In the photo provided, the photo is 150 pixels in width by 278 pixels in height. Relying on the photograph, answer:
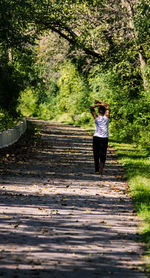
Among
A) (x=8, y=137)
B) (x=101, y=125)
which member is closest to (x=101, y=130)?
(x=101, y=125)

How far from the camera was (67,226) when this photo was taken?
736 centimetres

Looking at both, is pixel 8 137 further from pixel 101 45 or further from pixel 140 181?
pixel 140 181

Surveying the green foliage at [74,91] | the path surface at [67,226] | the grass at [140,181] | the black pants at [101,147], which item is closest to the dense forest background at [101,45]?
the grass at [140,181]

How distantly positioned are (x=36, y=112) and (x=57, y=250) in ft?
198

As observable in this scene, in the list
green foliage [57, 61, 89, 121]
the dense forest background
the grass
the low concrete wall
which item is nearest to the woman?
the grass

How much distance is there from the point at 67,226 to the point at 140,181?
470 cm

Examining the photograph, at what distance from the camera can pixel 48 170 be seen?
1433 cm

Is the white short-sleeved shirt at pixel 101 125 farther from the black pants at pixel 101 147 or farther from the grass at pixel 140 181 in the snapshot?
the grass at pixel 140 181

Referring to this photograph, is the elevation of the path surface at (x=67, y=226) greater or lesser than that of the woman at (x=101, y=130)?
lesser

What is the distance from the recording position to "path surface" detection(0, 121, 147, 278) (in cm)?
547

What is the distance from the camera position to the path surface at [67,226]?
5473 mm

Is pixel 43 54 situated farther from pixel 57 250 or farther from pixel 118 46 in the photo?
pixel 57 250

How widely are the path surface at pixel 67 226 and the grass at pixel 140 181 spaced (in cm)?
16

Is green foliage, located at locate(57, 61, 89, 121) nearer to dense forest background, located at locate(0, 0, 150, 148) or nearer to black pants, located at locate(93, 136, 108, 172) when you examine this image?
dense forest background, located at locate(0, 0, 150, 148)
